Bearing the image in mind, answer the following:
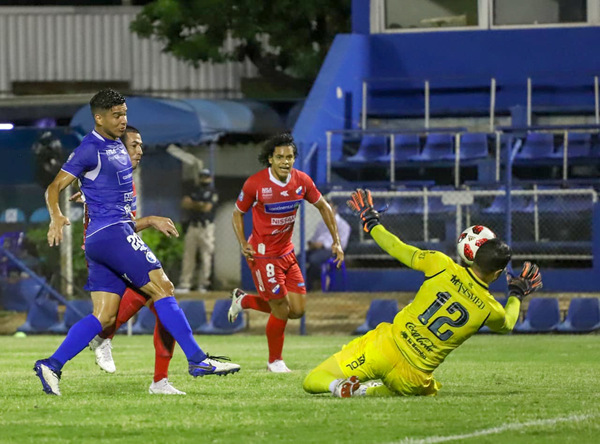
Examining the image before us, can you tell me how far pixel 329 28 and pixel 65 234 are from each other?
965 centimetres

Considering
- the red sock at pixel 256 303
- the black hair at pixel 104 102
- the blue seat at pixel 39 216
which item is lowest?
the blue seat at pixel 39 216

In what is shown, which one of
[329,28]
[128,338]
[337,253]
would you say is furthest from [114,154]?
[329,28]

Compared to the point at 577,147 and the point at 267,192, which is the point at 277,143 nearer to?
the point at 267,192

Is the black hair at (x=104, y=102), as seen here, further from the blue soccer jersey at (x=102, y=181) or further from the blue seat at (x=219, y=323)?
the blue seat at (x=219, y=323)

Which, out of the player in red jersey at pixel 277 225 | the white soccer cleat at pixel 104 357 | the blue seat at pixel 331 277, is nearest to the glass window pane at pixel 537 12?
the blue seat at pixel 331 277

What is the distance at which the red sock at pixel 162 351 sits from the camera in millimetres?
10102

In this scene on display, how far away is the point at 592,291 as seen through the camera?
826 inches

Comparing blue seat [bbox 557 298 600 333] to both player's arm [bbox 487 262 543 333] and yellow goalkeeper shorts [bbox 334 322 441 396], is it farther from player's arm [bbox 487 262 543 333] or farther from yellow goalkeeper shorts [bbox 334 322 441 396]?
yellow goalkeeper shorts [bbox 334 322 441 396]

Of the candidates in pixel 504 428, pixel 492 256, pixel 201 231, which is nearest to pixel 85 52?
pixel 201 231

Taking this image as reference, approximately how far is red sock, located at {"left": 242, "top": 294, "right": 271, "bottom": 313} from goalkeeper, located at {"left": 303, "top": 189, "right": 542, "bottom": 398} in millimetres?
3771

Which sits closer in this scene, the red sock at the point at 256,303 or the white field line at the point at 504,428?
the white field line at the point at 504,428

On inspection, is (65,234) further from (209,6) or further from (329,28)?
(329,28)

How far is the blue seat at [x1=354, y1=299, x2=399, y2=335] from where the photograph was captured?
1903 cm

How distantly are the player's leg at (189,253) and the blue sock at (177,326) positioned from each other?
46.6 ft
